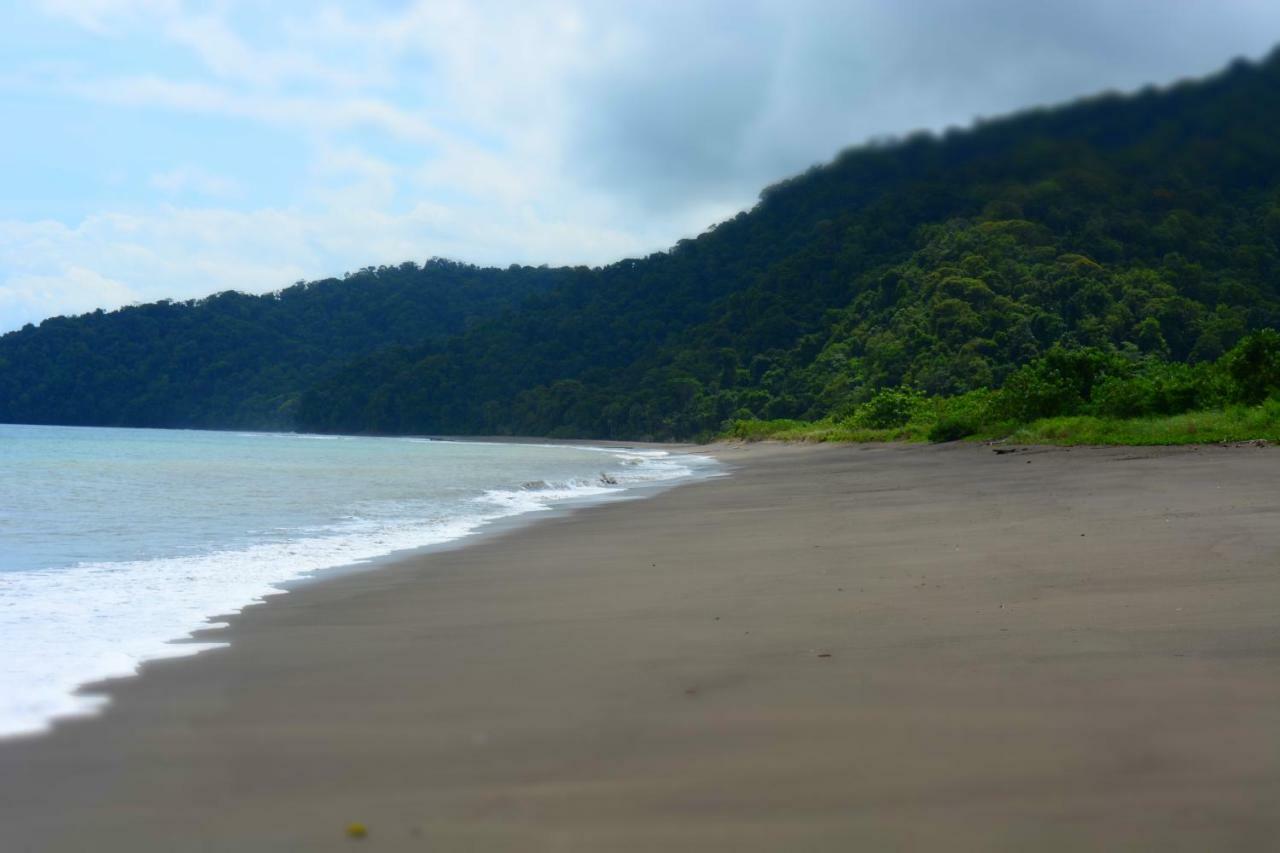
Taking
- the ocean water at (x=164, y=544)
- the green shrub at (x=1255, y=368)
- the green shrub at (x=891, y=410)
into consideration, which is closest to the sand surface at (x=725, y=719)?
the ocean water at (x=164, y=544)

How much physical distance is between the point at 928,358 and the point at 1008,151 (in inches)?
512

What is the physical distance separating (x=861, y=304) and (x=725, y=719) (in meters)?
84.8

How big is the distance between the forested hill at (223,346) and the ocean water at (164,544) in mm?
119058

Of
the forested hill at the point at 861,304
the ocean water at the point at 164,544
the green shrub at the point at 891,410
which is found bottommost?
the ocean water at the point at 164,544

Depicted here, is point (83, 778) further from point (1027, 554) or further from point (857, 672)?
point (1027, 554)

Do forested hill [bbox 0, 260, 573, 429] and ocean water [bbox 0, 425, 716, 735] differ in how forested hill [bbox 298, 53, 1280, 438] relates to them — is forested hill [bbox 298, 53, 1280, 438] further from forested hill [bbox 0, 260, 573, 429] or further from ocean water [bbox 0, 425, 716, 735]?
ocean water [bbox 0, 425, 716, 735]

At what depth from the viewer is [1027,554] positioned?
746 centimetres

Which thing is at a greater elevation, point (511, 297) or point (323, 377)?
point (511, 297)

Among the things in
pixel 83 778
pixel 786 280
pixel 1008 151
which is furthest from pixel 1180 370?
pixel 786 280

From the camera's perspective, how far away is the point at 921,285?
7869cm

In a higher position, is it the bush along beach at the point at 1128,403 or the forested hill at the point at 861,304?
the forested hill at the point at 861,304

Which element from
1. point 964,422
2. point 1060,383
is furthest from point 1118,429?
point 964,422

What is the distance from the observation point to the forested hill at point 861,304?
200 ft

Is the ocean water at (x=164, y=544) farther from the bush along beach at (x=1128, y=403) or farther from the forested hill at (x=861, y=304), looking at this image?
the forested hill at (x=861, y=304)
